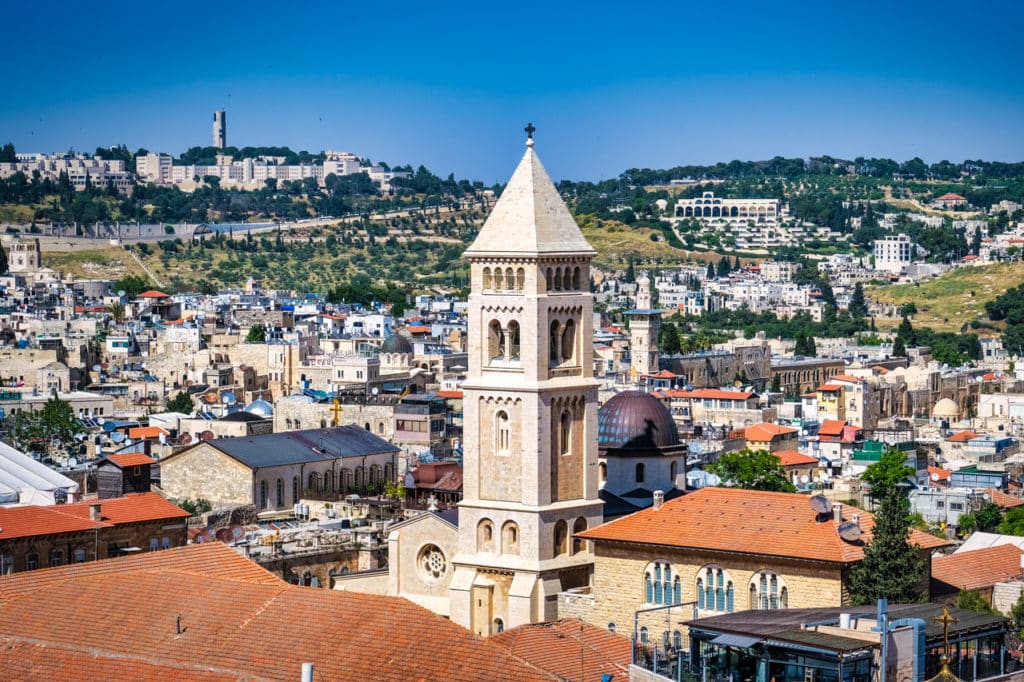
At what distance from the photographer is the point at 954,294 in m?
182

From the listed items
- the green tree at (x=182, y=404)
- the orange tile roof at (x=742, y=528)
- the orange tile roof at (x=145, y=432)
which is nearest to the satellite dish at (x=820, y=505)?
the orange tile roof at (x=742, y=528)

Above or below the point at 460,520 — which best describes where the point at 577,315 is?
above

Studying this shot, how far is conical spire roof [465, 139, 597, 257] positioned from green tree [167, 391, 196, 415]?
5766 centimetres

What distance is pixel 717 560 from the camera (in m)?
40.6

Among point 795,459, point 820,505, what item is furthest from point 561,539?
point 795,459

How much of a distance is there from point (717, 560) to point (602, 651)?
586cm

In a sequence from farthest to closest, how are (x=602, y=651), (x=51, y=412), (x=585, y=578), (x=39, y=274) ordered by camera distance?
1. (x=39, y=274)
2. (x=51, y=412)
3. (x=585, y=578)
4. (x=602, y=651)

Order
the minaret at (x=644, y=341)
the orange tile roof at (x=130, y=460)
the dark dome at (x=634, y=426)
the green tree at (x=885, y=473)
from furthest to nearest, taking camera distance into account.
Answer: the minaret at (x=644, y=341), the green tree at (x=885, y=473), the orange tile roof at (x=130, y=460), the dark dome at (x=634, y=426)

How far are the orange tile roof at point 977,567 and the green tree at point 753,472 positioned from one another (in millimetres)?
15149

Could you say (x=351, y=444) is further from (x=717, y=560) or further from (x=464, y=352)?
(x=464, y=352)

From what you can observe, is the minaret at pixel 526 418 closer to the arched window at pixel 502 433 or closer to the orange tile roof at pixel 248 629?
the arched window at pixel 502 433

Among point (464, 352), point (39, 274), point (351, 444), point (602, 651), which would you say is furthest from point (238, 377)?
point (602, 651)

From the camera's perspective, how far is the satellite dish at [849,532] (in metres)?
39.7

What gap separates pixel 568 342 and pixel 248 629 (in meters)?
14.7
